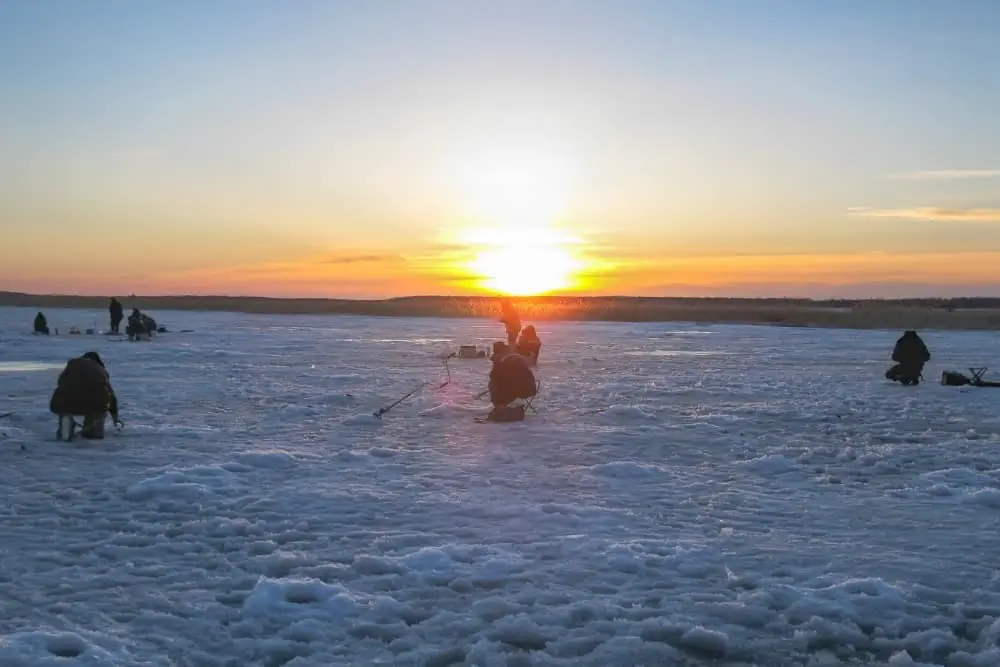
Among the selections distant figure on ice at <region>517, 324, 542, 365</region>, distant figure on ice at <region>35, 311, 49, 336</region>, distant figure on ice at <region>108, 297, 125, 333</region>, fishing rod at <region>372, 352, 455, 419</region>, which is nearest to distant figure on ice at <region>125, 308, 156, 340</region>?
distant figure on ice at <region>108, 297, 125, 333</region>

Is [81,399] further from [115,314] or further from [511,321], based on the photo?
[115,314]

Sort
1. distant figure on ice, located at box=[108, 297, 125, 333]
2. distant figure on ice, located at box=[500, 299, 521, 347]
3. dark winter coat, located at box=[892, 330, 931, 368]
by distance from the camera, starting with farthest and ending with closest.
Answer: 1. distant figure on ice, located at box=[108, 297, 125, 333]
2. distant figure on ice, located at box=[500, 299, 521, 347]
3. dark winter coat, located at box=[892, 330, 931, 368]

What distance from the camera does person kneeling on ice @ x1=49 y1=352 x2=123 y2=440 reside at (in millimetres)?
11891

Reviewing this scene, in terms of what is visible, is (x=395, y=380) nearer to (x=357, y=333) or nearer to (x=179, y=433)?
(x=179, y=433)

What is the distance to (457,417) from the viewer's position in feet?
47.6

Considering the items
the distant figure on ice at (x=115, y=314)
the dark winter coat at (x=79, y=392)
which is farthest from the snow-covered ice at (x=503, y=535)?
the distant figure on ice at (x=115, y=314)

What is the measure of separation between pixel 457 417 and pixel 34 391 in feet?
30.1

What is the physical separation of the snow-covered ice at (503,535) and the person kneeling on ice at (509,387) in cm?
42

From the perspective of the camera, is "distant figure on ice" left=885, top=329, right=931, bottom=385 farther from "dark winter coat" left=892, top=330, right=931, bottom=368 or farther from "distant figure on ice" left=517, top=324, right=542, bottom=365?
"distant figure on ice" left=517, top=324, right=542, bottom=365

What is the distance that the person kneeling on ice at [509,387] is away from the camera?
46.5 feet

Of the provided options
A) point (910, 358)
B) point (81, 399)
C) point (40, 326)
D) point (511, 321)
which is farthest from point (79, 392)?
point (40, 326)

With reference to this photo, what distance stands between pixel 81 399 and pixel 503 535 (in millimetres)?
7364

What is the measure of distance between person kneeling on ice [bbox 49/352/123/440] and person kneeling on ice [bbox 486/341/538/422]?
581 centimetres

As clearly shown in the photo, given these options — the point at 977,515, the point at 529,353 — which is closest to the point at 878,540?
the point at 977,515
